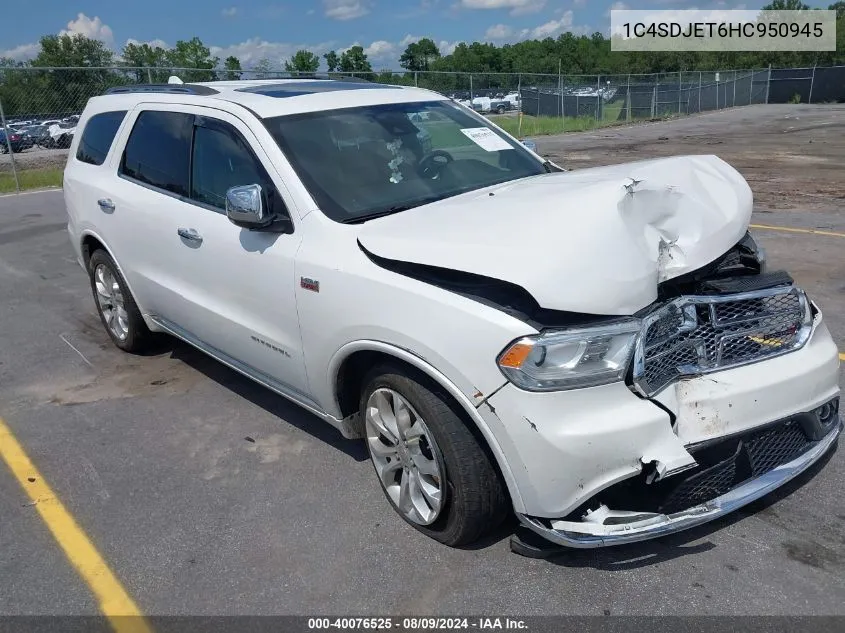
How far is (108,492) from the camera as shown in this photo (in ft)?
12.0

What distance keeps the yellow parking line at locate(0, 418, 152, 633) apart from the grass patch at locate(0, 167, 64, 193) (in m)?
13.9

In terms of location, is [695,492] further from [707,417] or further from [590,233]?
[590,233]

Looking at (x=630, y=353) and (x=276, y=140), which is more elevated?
(x=276, y=140)

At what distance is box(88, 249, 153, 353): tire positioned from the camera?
5.12 meters

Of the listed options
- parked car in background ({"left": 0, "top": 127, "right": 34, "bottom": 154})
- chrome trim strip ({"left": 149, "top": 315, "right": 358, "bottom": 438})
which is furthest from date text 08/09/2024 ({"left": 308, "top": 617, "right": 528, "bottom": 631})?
parked car in background ({"left": 0, "top": 127, "right": 34, "bottom": 154})

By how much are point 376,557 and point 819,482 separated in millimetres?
2048

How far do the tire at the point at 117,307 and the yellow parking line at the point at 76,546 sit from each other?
1207 mm

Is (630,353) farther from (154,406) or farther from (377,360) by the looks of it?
(154,406)

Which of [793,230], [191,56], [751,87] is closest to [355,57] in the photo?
[191,56]

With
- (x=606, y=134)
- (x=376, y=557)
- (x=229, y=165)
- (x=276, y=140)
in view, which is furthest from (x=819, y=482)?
(x=606, y=134)

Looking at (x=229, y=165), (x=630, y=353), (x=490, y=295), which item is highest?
(x=229, y=165)

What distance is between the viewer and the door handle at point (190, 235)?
4.01 m

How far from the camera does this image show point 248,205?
11.0ft

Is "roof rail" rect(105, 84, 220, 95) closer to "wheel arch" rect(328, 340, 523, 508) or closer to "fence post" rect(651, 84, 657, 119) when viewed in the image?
"wheel arch" rect(328, 340, 523, 508)
